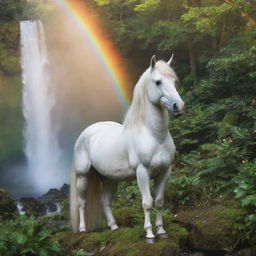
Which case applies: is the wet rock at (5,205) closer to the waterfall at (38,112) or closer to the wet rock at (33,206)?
the wet rock at (33,206)

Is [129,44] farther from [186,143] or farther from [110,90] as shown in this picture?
[186,143]

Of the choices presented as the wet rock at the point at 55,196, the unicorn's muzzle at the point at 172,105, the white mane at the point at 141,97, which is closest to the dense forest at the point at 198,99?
the unicorn's muzzle at the point at 172,105

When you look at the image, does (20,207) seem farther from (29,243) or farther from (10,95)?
(29,243)

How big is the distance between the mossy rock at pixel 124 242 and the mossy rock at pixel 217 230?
0.70 ft

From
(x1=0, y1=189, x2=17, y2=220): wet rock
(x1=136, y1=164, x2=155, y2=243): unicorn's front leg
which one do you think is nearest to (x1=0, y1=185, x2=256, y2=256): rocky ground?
(x1=136, y1=164, x2=155, y2=243): unicorn's front leg

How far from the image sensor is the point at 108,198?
6.47 metres

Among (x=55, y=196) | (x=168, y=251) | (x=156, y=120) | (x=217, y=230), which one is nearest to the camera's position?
(x=168, y=251)

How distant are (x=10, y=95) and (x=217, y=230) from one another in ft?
65.8

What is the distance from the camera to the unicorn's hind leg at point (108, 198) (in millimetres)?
6262

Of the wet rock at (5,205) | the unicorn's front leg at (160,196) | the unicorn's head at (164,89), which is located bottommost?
the wet rock at (5,205)

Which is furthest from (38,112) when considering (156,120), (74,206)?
(156,120)

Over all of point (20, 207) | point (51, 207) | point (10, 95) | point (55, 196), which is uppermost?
point (10, 95)

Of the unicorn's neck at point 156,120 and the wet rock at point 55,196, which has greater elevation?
the unicorn's neck at point 156,120

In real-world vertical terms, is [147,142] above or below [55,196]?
above
